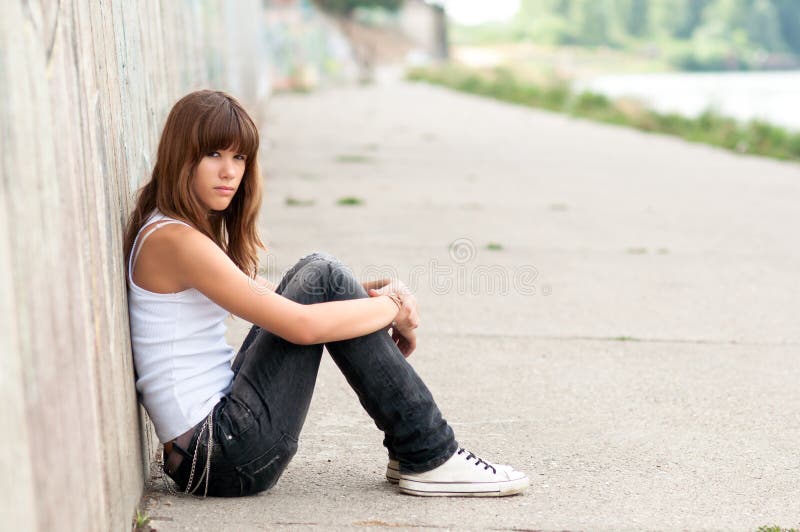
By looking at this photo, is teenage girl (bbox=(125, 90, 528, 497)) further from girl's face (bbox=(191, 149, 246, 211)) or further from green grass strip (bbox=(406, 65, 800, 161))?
green grass strip (bbox=(406, 65, 800, 161))

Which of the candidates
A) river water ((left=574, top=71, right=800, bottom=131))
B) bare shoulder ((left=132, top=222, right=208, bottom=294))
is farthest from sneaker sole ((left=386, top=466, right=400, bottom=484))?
river water ((left=574, top=71, right=800, bottom=131))

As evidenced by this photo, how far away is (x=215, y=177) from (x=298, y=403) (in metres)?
0.71

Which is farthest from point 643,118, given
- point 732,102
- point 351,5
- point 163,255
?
point 351,5

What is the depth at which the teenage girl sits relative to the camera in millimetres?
2832

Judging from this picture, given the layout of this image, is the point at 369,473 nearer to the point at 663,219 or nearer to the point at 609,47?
the point at 663,219

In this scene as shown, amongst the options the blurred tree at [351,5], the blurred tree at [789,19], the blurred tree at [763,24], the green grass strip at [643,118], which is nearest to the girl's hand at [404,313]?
the green grass strip at [643,118]

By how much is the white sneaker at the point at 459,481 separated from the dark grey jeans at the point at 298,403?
28 millimetres

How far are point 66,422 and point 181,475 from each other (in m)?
1.01

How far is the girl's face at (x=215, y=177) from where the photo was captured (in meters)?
2.95

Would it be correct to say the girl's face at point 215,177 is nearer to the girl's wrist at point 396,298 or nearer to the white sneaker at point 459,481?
the girl's wrist at point 396,298

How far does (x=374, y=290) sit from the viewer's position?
10.4 ft

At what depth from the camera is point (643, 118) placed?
64.7ft

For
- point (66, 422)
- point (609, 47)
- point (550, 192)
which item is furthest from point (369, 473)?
point (609, 47)

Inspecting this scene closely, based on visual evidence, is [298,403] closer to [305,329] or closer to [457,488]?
Answer: [305,329]
